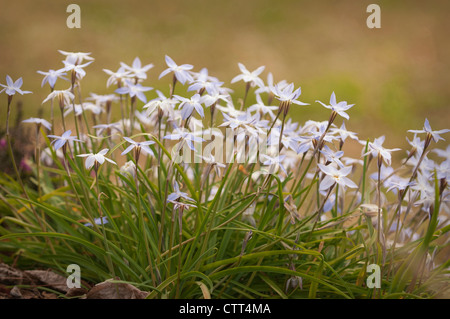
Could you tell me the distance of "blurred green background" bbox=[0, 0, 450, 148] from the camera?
5.24 metres

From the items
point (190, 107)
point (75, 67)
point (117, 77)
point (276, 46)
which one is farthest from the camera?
point (276, 46)

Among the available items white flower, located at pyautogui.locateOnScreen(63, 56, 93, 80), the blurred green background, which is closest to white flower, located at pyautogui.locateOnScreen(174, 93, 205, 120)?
white flower, located at pyautogui.locateOnScreen(63, 56, 93, 80)

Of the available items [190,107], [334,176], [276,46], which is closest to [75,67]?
[190,107]

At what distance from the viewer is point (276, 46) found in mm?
6383

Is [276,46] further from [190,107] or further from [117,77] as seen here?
[190,107]

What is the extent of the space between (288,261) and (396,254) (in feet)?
1.14

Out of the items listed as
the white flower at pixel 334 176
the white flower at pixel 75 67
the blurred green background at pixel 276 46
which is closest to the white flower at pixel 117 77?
the white flower at pixel 75 67

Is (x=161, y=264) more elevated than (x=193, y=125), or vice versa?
(x=193, y=125)

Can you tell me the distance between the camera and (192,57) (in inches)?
240

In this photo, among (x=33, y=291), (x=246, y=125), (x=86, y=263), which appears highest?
(x=246, y=125)

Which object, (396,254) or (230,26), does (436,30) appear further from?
(396,254)

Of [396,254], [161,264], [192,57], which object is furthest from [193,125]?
[192,57]

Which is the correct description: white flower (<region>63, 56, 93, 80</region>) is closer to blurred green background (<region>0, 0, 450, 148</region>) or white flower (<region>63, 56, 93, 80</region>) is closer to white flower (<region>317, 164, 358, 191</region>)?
white flower (<region>317, 164, 358, 191</region>)
